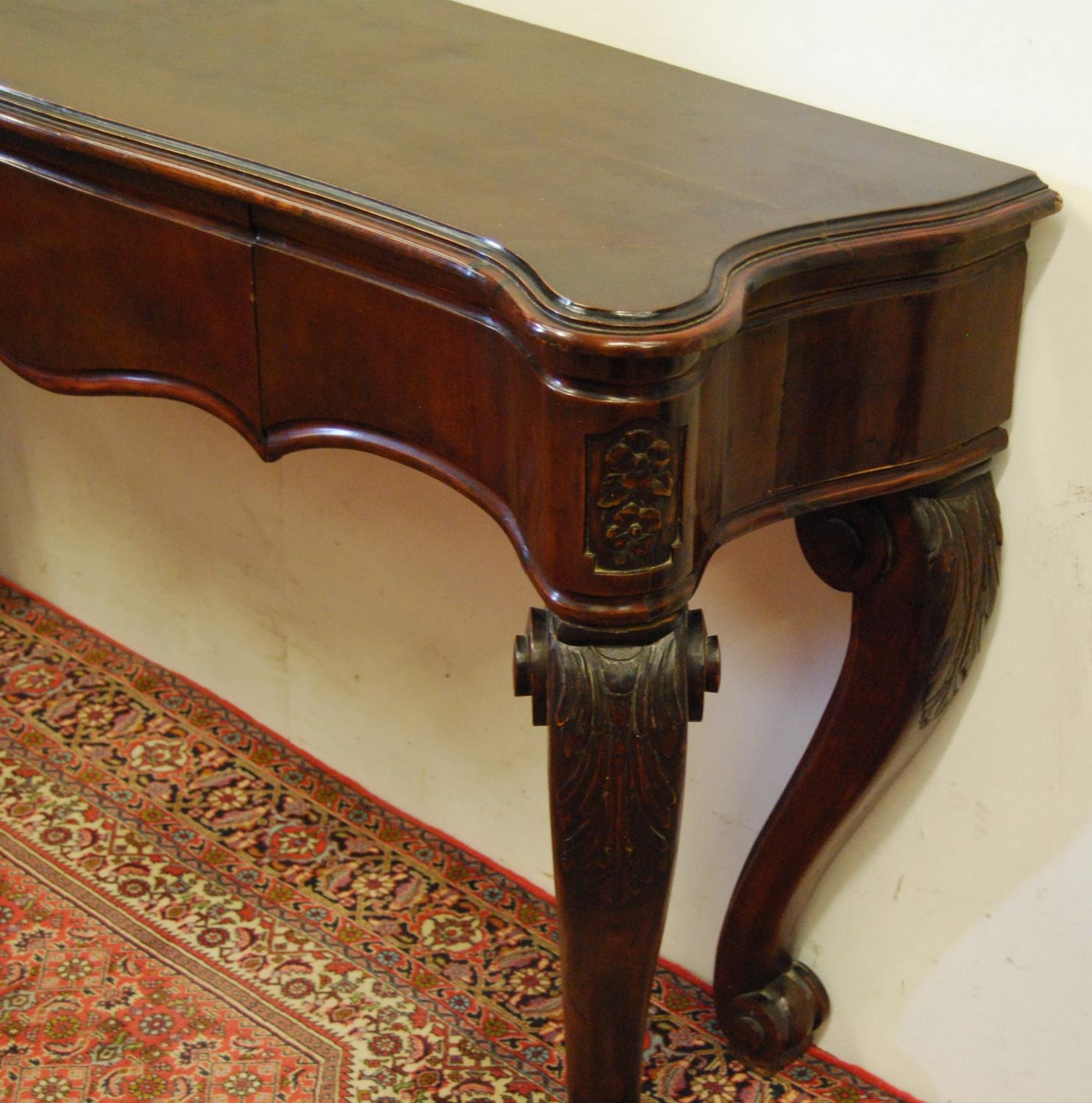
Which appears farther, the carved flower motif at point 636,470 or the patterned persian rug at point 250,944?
the patterned persian rug at point 250,944

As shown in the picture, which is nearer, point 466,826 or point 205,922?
point 205,922

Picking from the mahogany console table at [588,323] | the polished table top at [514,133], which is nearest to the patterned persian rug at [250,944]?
the mahogany console table at [588,323]

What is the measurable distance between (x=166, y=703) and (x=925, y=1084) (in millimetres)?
1060

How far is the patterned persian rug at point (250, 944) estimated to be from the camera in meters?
1.33

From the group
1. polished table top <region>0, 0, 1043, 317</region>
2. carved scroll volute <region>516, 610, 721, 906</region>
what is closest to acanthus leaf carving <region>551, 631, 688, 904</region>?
carved scroll volute <region>516, 610, 721, 906</region>

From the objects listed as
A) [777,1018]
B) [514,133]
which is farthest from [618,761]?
[777,1018]

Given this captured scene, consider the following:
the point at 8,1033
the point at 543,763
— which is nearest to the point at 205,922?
the point at 8,1033

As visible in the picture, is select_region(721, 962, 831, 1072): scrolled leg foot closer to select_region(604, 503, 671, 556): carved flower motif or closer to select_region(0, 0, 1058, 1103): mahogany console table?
select_region(0, 0, 1058, 1103): mahogany console table

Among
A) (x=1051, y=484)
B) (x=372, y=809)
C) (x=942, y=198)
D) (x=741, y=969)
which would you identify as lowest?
(x=372, y=809)

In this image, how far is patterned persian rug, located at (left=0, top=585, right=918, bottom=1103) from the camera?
1333 millimetres

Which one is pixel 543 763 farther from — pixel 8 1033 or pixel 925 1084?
pixel 8 1033

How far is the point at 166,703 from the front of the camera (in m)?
1.87

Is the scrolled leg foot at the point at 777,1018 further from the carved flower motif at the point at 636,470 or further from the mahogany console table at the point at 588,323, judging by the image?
the carved flower motif at the point at 636,470

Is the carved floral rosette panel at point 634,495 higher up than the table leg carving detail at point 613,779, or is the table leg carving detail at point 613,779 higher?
the carved floral rosette panel at point 634,495
